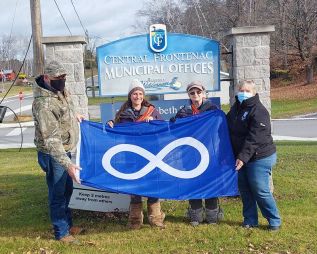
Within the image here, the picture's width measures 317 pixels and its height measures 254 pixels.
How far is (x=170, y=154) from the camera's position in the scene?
5.44 m

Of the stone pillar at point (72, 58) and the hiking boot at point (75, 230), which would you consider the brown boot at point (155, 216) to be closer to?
the hiking boot at point (75, 230)

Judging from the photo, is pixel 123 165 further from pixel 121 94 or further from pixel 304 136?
pixel 304 136

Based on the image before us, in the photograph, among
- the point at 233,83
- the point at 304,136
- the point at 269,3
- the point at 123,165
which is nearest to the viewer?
the point at 123,165

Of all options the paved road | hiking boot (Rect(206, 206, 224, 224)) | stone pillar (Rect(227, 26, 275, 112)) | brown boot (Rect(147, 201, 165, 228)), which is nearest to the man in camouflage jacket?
brown boot (Rect(147, 201, 165, 228))

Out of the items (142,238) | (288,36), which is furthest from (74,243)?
(288,36)

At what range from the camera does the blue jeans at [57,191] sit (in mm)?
4863

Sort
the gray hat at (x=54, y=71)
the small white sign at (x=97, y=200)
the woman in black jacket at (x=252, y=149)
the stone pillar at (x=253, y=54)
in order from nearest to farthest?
1. the gray hat at (x=54, y=71)
2. the woman in black jacket at (x=252, y=149)
3. the small white sign at (x=97, y=200)
4. the stone pillar at (x=253, y=54)

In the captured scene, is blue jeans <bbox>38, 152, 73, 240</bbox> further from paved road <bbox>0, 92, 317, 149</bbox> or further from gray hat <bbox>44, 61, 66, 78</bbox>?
paved road <bbox>0, 92, 317, 149</bbox>

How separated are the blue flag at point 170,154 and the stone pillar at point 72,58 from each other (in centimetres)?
99

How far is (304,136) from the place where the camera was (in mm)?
16688

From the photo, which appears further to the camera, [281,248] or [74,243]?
[74,243]

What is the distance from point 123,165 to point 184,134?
2.73 ft

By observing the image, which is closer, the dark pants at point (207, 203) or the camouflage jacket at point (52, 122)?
the camouflage jacket at point (52, 122)

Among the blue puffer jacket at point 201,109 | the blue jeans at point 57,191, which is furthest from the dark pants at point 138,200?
the blue puffer jacket at point 201,109
